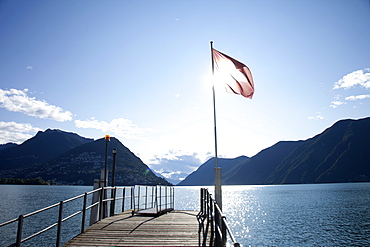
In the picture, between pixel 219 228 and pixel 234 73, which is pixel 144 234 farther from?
pixel 234 73

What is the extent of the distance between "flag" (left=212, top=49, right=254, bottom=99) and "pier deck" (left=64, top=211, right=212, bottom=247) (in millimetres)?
5533

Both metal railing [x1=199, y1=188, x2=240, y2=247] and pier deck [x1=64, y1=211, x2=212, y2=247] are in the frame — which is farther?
pier deck [x1=64, y1=211, x2=212, y2=247]

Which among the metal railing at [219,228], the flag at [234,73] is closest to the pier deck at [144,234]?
the metal railing at [219,228]

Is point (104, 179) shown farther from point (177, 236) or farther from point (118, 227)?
point (177, 236)

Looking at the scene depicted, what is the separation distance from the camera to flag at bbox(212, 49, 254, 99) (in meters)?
11.2

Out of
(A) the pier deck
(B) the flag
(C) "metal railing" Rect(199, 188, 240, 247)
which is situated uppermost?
(B) the flag

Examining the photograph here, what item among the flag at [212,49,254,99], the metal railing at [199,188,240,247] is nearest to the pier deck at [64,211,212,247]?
the metal railing at [199,188,240,247]

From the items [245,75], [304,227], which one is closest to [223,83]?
[245,75]

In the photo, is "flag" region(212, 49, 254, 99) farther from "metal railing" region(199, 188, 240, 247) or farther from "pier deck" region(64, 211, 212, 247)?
"pier deck" region(64, 211, 212, 247)

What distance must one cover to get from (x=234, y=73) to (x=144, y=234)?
22.9 feet

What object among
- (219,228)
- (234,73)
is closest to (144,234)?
(219,228)

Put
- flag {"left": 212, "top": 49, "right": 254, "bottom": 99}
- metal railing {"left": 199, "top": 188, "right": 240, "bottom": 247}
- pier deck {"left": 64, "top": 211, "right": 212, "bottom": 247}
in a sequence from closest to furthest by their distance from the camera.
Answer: metal railing {"left": 199, "top": 188, "right": 240, "bottom": 247} → pier deck {"left": 64, "top": 211, "right": 212, "bottom": 247} → flag {"left": 212, "top": 49, "right": 254, "bottom": 99}

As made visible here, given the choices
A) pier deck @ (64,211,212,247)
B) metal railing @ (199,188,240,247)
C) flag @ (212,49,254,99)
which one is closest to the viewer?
metal railing @ (199,188,240,247)

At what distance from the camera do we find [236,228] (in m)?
35.3
